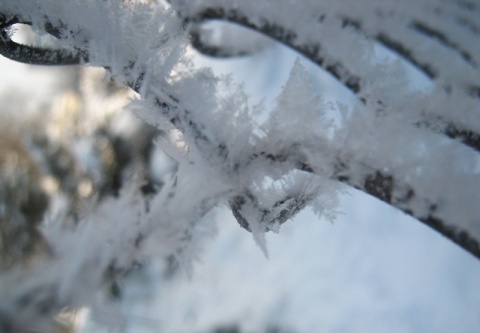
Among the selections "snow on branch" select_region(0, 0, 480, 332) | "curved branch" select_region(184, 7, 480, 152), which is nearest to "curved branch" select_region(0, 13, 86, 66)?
"snow on branch" select_region(0, 0, 480, 332)

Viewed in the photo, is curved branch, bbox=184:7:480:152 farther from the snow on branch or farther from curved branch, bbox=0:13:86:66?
curved branch, bbox=0:13:86:66

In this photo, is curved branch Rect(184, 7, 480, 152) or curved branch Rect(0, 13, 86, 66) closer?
curved branch Rect(184, 7, 480, 152)

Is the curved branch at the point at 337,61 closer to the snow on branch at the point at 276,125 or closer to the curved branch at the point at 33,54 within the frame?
the snow on branch at the point at 276,125

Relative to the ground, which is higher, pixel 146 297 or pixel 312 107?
pixel 312 107

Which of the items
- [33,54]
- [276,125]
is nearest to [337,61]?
[276,125]

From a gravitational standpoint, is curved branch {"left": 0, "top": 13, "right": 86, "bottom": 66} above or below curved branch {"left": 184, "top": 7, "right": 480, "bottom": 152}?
below

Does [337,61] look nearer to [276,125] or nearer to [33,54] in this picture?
[276,125]

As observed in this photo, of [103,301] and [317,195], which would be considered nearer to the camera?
[103,301]

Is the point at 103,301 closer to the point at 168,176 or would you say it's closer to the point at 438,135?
the point at 168,176

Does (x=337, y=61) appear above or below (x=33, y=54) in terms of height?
above

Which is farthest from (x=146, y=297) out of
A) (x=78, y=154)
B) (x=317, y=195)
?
(x=317, y=195)

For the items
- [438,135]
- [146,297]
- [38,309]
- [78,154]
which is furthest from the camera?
[78,154]
